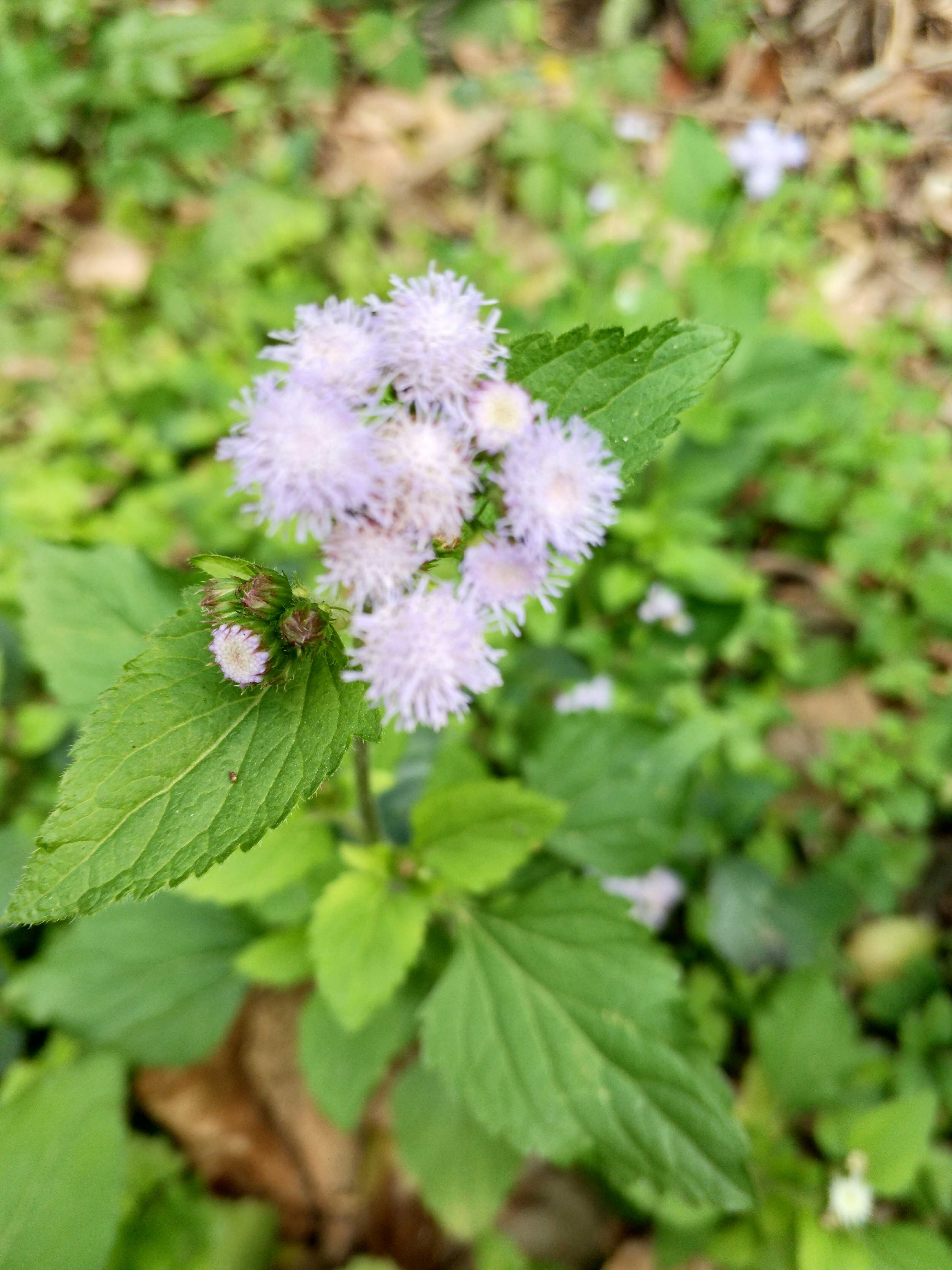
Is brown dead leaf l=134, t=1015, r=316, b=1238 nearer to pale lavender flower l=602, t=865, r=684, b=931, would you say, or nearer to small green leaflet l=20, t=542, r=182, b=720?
pale lavender flower l=602, t=865, r=684, b=931

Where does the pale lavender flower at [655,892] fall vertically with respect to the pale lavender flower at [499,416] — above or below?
below

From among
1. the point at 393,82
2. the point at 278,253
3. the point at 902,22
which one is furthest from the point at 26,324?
the point at 902,22

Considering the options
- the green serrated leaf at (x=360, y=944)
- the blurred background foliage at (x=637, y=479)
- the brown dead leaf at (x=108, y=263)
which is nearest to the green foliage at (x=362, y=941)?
the green serrated leaf at (x=360, y=944)

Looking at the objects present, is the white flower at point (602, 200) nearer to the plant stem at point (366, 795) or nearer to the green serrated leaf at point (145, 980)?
the plant stem at point (366, 795)

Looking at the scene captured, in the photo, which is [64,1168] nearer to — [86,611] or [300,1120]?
[300,1120]

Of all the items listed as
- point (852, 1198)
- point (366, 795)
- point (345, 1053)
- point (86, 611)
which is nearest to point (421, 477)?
point (366, 795)

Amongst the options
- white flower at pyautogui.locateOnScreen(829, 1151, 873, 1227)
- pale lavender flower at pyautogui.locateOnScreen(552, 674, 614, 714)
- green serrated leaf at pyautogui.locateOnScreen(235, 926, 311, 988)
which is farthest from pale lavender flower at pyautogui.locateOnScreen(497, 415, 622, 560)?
white flower at pyautogui.locateOnScreen(829, 1151, 873, 1227)

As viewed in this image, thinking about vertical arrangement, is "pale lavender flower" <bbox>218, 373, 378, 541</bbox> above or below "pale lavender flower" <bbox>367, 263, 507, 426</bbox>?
below
